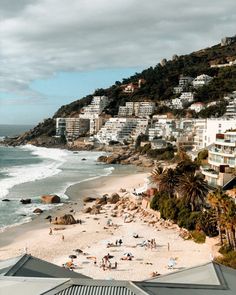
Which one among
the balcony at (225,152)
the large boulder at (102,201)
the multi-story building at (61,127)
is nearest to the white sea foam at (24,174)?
the large boulder at (102,201)

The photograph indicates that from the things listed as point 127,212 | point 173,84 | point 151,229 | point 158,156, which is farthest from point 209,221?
point 173,84

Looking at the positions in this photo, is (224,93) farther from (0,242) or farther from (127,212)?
(0,242)

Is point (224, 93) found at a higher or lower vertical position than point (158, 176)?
higher

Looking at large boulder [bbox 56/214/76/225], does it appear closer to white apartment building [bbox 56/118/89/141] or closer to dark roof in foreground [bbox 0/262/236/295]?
dark roof in foreground [bbox 0/262/236/295]

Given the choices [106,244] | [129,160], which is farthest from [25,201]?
[129,160]

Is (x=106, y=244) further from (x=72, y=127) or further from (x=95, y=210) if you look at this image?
(x=72, y=127)

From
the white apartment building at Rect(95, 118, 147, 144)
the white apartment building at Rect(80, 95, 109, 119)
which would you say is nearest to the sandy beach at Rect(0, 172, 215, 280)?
the white apartment building at Rect(95, 118, 147, 144)
